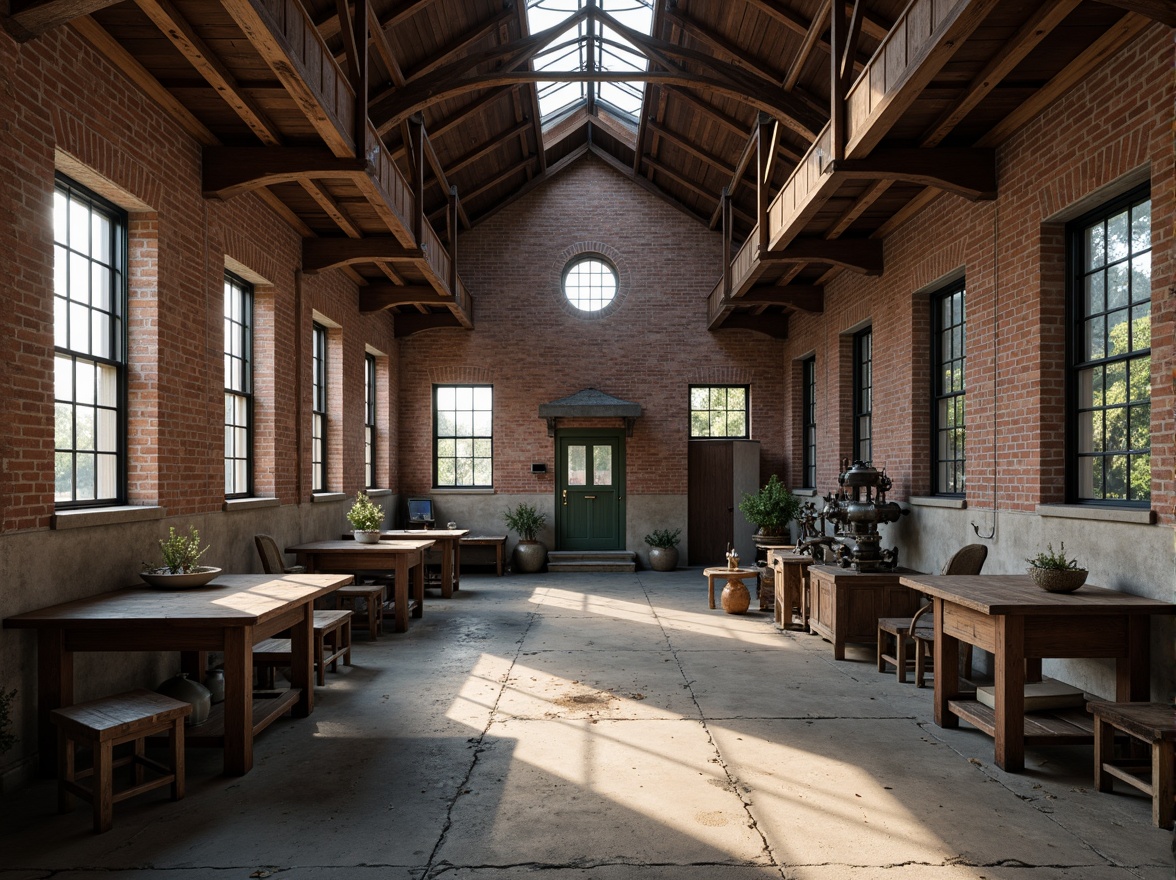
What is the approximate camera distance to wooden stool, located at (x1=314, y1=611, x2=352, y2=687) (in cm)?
642

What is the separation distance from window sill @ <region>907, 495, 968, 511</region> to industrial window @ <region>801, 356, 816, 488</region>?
4960mm

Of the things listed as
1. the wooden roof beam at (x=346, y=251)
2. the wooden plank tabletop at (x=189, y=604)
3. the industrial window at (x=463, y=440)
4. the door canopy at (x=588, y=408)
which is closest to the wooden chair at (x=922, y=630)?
the wooden plank tabletop at (x=189, y=604)

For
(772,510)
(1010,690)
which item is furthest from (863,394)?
(1010,690)

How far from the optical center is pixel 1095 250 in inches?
233

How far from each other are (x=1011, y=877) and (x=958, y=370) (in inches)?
225

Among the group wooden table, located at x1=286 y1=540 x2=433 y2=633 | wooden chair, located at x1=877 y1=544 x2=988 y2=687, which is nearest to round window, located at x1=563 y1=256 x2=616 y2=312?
wooden table, located at x1=286 y1=540 x2=433 y2=633

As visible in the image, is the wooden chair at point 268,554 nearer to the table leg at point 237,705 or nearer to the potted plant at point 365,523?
the potted plant at point 365,523

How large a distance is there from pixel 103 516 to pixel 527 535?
9.11 metres

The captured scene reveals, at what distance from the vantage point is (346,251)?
9398mm

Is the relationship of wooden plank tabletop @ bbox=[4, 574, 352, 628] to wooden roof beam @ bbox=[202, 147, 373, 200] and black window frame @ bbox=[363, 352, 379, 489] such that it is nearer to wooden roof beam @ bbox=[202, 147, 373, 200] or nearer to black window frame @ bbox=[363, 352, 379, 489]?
wooden roof beam @ bbox=[202, 147, 373, 200]

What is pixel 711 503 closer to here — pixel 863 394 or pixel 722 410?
pixel 722 410

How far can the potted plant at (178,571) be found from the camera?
5.23 m

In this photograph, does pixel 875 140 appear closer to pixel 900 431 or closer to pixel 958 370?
pixel 958 370

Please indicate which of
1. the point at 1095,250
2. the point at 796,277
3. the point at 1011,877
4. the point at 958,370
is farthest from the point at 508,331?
the point at 1011,877
